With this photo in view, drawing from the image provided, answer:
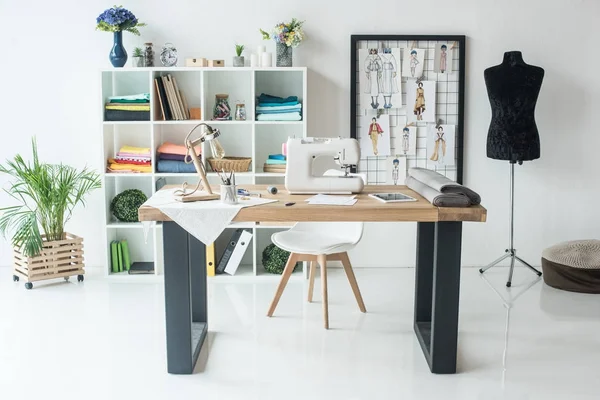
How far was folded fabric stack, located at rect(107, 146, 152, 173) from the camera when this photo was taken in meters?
5.36

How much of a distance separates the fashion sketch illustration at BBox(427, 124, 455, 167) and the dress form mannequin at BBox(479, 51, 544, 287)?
1.55 feet

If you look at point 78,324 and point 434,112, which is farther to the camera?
point 434,112

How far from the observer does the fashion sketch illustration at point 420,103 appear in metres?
5.51

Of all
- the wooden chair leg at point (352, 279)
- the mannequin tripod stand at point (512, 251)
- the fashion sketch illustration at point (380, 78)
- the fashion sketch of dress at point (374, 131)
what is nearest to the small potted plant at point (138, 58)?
the fashion sketch illustration at point (380, 78)

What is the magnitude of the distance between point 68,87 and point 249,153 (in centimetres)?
141

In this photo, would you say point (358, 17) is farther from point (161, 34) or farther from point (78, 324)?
point (78, 324)

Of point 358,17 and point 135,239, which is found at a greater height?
point 358,17

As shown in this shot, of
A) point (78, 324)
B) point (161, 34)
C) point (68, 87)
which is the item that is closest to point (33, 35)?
point (68, 87)

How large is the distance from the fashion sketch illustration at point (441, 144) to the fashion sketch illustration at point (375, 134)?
12.6 inches

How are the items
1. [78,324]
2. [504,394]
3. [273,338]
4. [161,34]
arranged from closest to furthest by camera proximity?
1. [504,394]
2. [273,338]
3. [78,324]
4. [161,34]

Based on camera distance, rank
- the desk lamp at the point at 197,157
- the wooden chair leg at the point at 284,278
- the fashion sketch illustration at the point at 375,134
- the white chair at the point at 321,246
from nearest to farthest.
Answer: the desk lamp at the point at 197,157 < the white chair at the point at 321,246 < the wooden chair leg at the point at 284,278 < the fashion sketch illustration at the point at 375,134

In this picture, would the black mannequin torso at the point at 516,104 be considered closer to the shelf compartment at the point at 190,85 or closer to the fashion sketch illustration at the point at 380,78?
the fashion sketch illustration at the point at 380,78

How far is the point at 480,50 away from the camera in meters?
5.50

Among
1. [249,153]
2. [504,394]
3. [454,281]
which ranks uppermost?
[249,153]
